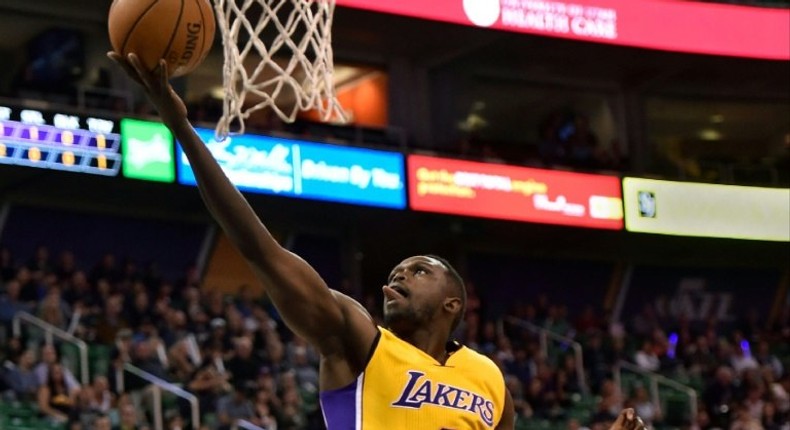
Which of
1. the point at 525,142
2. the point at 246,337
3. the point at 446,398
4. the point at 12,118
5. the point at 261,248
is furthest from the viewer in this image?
the point at 525,142

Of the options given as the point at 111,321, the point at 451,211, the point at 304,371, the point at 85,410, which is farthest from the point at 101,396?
the point at 451,211

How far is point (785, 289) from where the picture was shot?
24.3 metres

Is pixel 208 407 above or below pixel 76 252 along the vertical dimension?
below

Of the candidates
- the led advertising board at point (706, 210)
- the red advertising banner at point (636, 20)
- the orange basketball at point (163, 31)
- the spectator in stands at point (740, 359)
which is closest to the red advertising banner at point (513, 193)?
the led advertising board at point (706, 210)

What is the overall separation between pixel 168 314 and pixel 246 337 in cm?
77

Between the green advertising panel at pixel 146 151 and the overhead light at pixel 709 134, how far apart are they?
37.6 ft

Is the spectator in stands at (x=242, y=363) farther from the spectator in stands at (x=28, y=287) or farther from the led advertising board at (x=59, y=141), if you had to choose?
the led advertising board at (x=59, y=141)

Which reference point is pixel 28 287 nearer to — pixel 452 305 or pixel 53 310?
pixel 53 310

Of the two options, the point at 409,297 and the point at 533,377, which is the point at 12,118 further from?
the point at 409,297

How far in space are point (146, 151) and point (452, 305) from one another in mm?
12389

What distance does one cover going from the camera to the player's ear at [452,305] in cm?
448

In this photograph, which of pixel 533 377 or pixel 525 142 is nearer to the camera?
pixel 533 377

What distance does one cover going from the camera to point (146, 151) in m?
16.5

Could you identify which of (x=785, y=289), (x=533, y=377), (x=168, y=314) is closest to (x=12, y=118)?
(x=168, y=314)
